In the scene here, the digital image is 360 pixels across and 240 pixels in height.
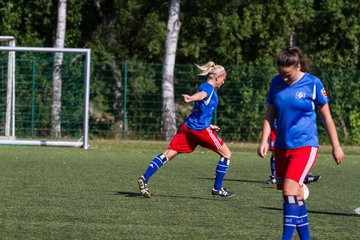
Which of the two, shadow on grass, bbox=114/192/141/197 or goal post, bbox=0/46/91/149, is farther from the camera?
goal post, bbox=0/46/91/149

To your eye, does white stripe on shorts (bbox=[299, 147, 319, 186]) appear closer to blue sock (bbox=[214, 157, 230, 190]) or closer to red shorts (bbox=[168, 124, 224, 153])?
blue sock (bbox=[214, 157, 230, 190])

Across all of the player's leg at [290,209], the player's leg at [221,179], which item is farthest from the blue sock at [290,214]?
the player's leg at [221,179]

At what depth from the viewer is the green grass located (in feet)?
30.2

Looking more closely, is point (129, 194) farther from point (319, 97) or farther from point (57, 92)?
point (57, 92)

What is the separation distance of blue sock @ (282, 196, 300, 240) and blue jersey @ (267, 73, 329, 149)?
0.48 m

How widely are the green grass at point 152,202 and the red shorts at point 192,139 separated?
65cm

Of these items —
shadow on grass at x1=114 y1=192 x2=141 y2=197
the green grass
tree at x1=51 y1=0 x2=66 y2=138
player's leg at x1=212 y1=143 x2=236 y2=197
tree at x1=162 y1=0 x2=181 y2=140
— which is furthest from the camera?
tree at x1=162 y1=0 x2=181 y2=140

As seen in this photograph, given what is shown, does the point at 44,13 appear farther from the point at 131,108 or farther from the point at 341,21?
the point at 341,21

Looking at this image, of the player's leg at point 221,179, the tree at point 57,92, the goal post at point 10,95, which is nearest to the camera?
the player's leg at point 221,179

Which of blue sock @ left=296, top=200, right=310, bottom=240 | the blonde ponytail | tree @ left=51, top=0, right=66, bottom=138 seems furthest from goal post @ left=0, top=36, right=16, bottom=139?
blue sock @ left=296, top=200, right=310, bottom=240

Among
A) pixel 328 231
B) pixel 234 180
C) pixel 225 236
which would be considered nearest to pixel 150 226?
pixel 225 236

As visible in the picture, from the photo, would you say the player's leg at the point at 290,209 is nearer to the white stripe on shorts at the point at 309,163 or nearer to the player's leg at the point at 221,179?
the white stripe on shorts at the point at 309,163

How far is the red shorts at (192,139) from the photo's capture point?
1286 centimetres

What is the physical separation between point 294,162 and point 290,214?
46cm
